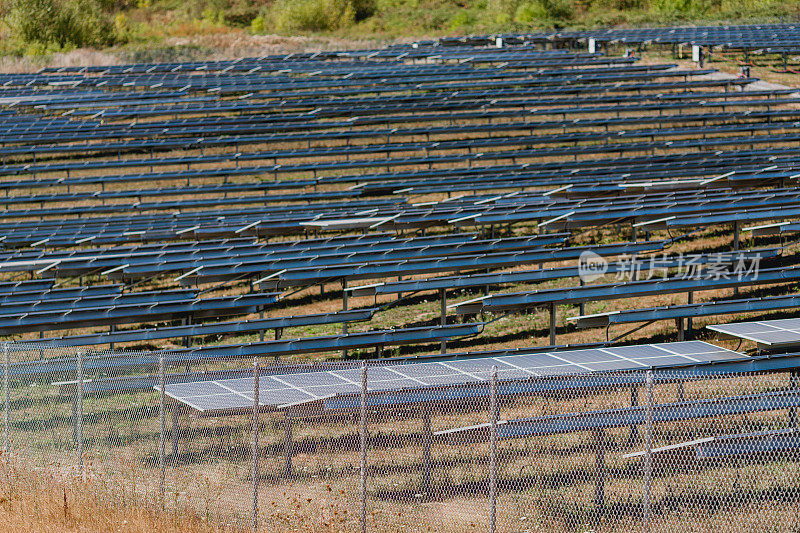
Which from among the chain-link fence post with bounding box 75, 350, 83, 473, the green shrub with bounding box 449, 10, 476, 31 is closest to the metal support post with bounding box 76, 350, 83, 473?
the chain-link fence post with bounding box 75, 350, 83, 473

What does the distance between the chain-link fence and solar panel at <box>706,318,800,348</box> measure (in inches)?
23.2

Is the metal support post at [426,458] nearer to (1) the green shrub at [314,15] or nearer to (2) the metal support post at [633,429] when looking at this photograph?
(2) the metal support post at [633,429]

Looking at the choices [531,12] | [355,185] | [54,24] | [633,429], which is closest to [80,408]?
[633,429]

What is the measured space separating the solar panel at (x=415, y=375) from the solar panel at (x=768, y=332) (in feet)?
0.96

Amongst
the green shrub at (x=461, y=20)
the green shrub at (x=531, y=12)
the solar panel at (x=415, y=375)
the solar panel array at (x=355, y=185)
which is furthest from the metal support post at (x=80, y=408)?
the green shrub at (x=461, y=20)

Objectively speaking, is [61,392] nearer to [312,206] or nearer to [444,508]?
[444,508]

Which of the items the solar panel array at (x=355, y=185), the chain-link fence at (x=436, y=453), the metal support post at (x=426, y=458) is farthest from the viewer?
the solar panel array at (x=355, y=185)

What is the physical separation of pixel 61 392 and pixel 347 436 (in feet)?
12.1

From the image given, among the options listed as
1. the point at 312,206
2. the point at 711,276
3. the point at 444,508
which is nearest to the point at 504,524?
the point at 444,508

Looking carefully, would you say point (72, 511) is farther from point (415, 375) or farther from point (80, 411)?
point (415, 375)

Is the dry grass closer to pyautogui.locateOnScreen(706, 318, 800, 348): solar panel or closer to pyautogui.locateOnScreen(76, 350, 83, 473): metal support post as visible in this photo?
pyautogui.locateOnScreen(76, 350, 83, 473): metal support post

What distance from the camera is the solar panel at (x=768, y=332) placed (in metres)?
11.2

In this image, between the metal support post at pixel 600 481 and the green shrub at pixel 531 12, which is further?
the green shrub at pixel 531 12

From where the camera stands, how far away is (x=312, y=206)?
22.8m
